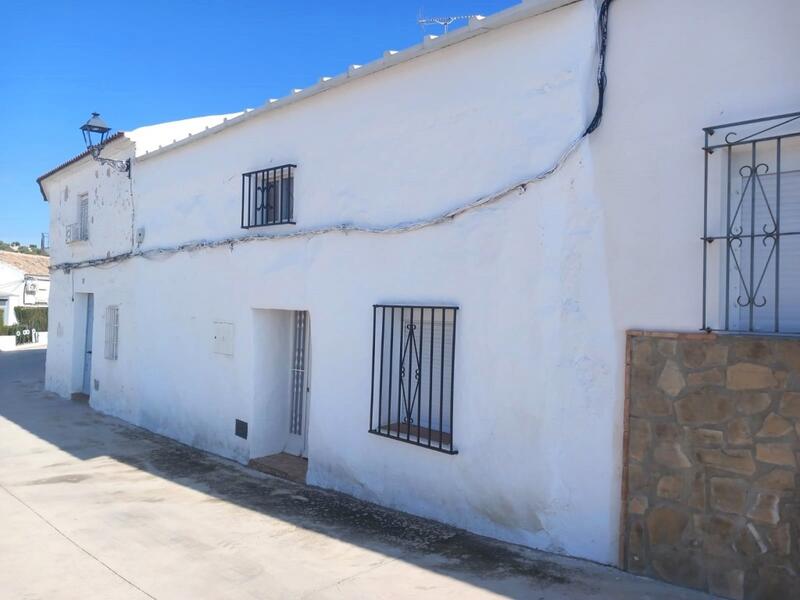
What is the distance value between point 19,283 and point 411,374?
3664cm

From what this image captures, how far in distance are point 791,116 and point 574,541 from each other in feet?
10.2

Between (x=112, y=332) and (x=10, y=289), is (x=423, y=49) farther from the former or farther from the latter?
(x=10, y=289)

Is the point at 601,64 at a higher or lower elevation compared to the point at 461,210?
higher

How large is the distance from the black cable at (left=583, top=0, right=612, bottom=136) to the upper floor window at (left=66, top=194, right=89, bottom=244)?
36.7 feet

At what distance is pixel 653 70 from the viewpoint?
14.4 ft

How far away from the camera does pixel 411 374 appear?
6051mm

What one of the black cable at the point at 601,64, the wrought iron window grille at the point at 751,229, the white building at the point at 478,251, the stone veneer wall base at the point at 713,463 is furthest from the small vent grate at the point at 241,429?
the wrought iron window grille at the point at 751,229

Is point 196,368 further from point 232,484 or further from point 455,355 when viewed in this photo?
point 455,355

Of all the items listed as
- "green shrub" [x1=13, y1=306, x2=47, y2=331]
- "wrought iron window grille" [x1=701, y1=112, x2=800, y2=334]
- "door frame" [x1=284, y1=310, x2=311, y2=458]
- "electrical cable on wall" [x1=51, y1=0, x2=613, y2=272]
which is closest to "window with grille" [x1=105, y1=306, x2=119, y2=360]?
"electrical cable on wall" [x1=51, y1=0, x2=613, y2=272]

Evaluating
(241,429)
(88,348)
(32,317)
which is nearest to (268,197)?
(241,429)

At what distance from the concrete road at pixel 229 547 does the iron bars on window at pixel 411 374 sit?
2.55 ft

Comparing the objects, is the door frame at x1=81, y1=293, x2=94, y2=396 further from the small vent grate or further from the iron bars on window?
the iron bars on window

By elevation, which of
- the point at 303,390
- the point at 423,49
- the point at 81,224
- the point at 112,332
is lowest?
the point at 303,390

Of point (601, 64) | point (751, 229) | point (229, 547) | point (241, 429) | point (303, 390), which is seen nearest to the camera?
point (751, 229)
